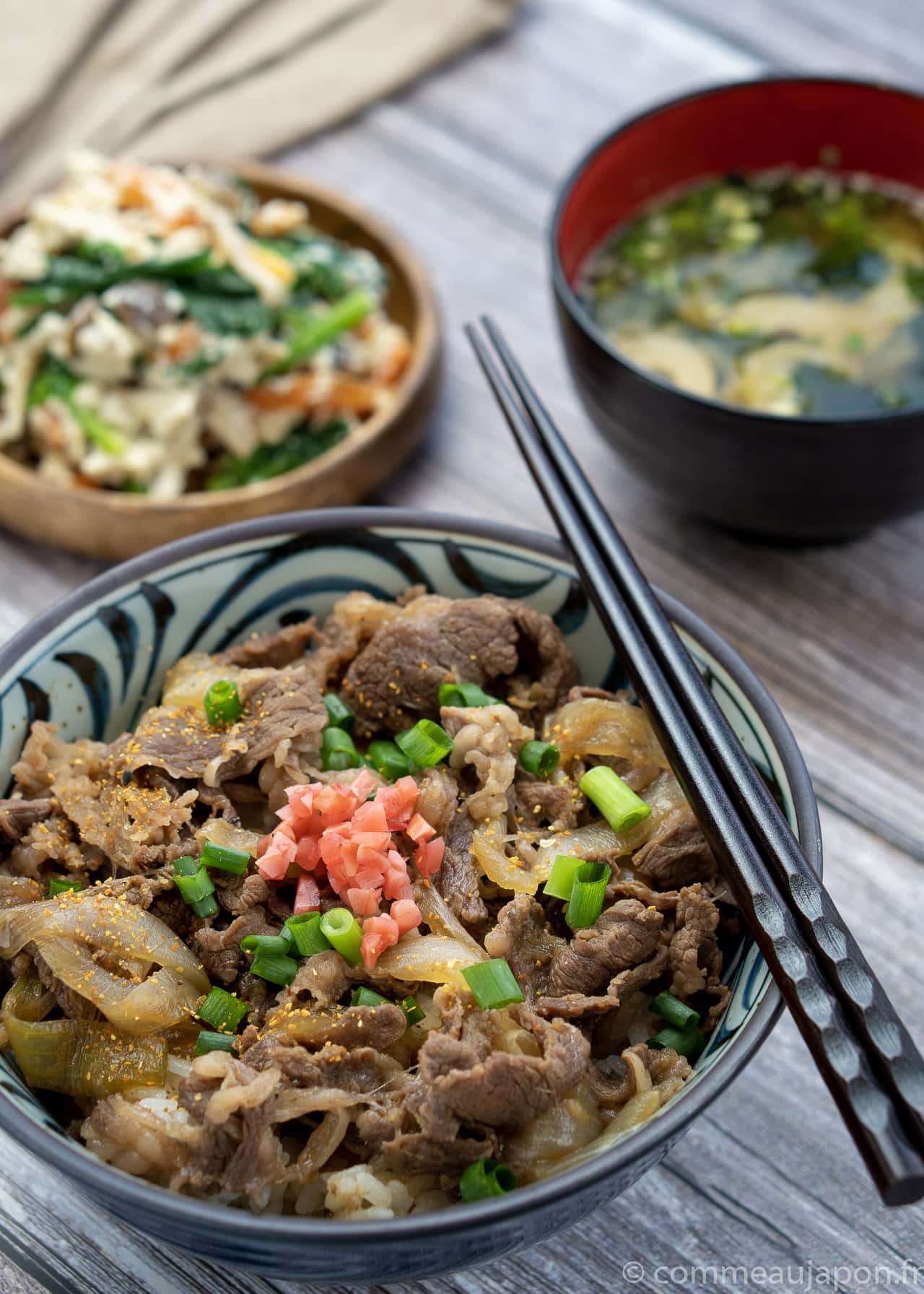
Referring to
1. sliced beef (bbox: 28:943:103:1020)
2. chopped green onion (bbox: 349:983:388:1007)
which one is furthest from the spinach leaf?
chopped green onion (bbox: 349:983:388:1007)

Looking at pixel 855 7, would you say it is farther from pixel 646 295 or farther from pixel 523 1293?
pixel 523 1293

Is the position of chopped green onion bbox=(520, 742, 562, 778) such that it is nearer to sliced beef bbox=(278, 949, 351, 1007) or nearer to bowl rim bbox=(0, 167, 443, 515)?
sliced beef bbox=(278, 949, 351, 1007)

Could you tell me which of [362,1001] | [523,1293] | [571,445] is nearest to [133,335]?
[571,445]

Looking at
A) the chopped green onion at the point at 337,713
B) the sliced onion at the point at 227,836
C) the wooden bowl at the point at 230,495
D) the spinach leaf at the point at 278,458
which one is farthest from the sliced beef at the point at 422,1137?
the spinach leaf at the point at 278,458

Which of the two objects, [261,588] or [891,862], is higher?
[261,588]

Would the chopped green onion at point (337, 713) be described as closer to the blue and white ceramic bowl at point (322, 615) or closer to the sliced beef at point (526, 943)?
the blue and white ceramic bowl at point (322, 615)

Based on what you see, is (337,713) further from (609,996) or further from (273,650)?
(609,996)
